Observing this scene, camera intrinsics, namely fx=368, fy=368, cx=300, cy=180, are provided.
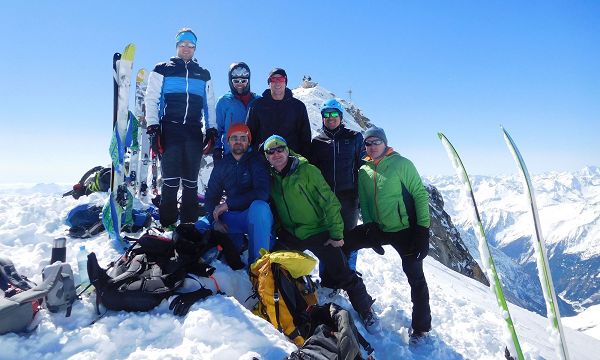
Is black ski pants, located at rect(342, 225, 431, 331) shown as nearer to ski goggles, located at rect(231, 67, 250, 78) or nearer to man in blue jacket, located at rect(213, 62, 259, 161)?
man in blue jacket, located at rect(213, 62, 259, 161)

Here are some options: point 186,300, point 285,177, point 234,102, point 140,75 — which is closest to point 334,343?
point 186,300

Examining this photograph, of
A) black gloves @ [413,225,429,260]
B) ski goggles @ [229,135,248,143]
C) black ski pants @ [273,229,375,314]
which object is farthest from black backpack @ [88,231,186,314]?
black gloves @ [413,225,429,260]

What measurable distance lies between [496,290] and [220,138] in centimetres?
539

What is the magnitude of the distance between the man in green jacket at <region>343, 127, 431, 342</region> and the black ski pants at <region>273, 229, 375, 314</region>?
0.60 metres

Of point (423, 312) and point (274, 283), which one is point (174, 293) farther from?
point (423, 312)

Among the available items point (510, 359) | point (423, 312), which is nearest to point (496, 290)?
point (510, 359)

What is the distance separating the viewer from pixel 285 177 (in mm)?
5633

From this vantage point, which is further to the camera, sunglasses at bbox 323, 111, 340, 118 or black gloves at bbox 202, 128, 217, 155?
black gloves at bbox 202, 128, 217, 155

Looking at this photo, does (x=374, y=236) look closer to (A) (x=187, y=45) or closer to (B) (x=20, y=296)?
(B) (x=20, y=296)

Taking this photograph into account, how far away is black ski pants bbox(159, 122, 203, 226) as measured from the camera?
21.7 ft

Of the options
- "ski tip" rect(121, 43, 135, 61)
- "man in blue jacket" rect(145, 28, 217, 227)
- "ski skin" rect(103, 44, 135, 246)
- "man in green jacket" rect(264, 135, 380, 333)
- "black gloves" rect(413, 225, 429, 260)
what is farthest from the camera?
"ski tip" rect(121, 43, 135, 61)

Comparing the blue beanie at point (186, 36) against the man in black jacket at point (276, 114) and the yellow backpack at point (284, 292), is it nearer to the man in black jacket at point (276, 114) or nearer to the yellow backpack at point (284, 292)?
the man in black jacket at point (276, 114)

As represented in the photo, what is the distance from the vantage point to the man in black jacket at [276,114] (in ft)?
21.0

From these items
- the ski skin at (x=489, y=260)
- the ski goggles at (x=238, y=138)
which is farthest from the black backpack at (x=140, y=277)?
the ski skin at (x=489, y=260)
